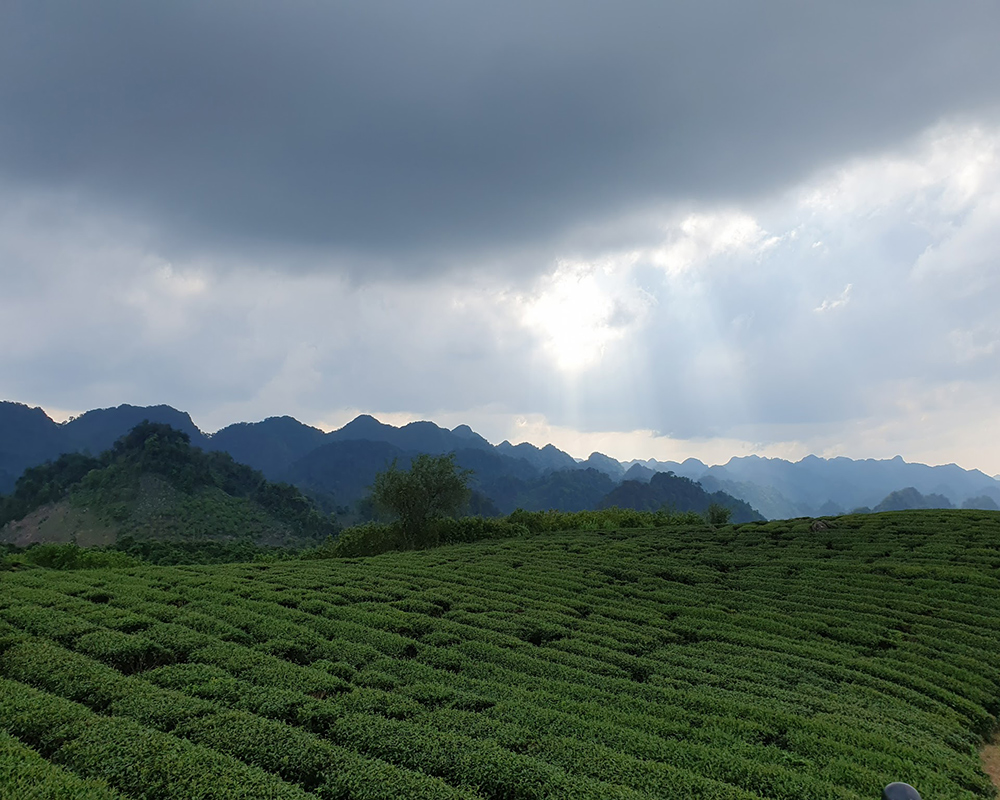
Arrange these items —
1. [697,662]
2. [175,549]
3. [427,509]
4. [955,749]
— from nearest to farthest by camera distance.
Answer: [955,749] → [697,662] → [427,509] → [175,549]

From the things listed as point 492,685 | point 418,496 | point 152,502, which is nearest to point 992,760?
point 492,685

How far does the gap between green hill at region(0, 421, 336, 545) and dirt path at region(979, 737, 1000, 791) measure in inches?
5462

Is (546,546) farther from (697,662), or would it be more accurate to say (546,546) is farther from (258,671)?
(258,671)

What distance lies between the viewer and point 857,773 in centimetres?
952

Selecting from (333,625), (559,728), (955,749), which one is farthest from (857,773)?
(333,625)

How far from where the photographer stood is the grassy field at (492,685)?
877 centimetres

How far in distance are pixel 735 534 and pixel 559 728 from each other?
33699 millimetres

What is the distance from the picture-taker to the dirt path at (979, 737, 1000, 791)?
37.1 feet

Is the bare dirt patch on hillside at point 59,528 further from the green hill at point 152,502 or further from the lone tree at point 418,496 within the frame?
the lone tree at point 418,496

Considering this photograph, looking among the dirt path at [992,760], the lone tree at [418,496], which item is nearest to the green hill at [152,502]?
the lone tree at [418,496]

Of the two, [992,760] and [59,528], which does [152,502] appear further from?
[992,760]

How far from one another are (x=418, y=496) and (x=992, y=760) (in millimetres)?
45740

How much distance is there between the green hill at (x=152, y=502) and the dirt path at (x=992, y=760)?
138738mm

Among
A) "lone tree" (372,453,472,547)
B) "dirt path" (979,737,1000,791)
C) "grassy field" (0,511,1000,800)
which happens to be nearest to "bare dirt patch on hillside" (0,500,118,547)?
"lone tree" (372,453,472,547)
